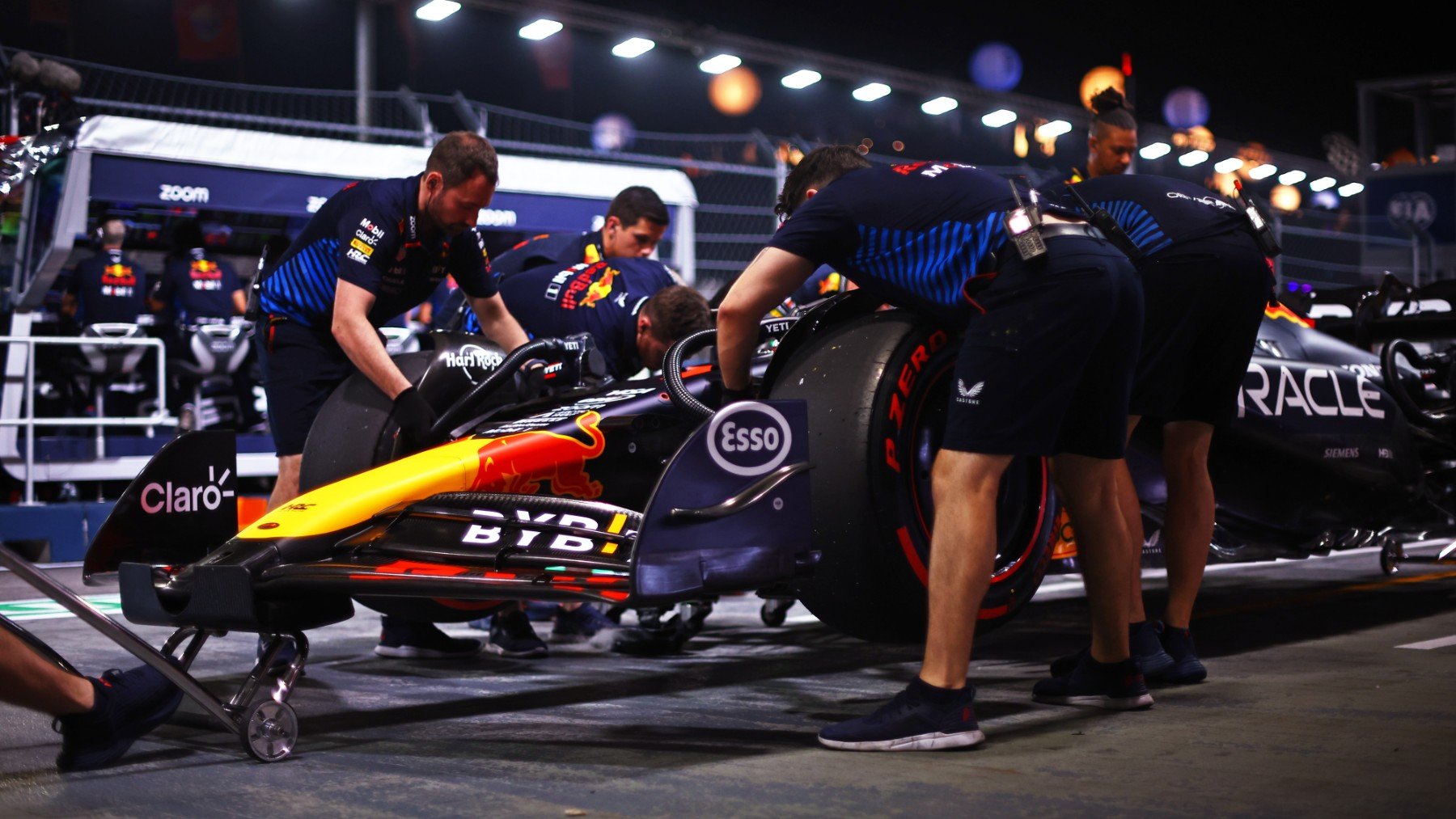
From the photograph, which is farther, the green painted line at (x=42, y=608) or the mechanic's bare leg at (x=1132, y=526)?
the green painted line at (x=42, y=608)

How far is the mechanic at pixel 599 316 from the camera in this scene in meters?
4.83

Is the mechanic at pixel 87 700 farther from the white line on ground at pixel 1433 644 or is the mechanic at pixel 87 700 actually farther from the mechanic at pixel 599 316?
the white line on ground at pixel 1433 644

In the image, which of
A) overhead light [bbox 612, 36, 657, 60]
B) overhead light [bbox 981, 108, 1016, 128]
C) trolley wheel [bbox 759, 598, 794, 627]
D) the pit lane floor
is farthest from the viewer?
overhead light [bbox 981, 108, 1016, 128]

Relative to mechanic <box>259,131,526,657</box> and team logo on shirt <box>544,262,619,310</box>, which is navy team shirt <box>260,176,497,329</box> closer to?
mechanic <box>259,131,526,657</box>

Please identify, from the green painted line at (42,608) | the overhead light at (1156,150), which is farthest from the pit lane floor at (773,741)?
the overhead light at (1156,150)

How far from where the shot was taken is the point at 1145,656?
13.0 ft

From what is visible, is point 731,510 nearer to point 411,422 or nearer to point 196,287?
point 411,422

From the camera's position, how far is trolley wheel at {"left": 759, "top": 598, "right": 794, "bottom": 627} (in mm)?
5426

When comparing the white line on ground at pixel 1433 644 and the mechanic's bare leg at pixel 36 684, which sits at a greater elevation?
the mechanic's bare leg at pixel 36 684

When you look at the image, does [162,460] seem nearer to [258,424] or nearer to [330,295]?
[330,295]

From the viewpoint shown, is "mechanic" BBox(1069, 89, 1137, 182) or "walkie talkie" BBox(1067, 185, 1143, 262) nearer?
"walkie talkie" BBox(1067, 185, 1143, 262)

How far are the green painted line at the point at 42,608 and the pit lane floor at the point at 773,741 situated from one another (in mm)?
839

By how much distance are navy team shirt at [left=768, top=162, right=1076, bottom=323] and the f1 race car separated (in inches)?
10.4

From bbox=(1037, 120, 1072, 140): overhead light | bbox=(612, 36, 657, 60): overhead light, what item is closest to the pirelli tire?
bbox=(612, 36, 657, 60): overhead light
